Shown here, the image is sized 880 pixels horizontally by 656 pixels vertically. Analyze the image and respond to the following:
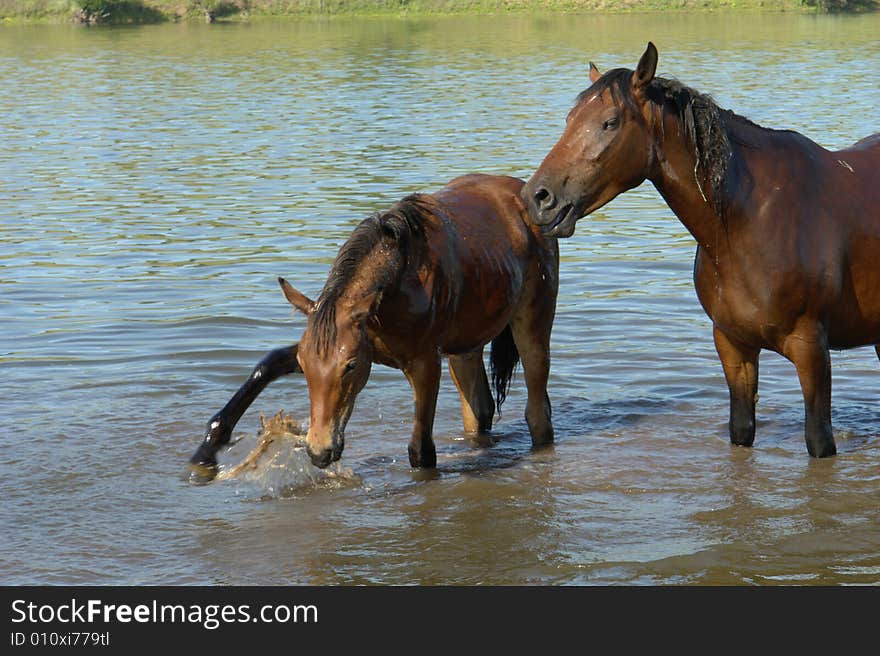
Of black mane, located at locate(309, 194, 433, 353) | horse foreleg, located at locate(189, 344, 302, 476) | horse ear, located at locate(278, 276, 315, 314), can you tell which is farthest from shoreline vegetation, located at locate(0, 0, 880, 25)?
horse ear, located at locate(278, 276, 315, 314)

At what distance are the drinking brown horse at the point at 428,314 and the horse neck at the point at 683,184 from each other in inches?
41.8

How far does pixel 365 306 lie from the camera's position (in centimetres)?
638

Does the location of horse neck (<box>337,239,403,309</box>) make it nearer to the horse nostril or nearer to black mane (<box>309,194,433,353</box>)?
black mane (<box>309,194,433,353</box>)

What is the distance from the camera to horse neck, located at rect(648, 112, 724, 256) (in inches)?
265

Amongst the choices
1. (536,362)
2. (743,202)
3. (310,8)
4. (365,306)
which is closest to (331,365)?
(365,306)

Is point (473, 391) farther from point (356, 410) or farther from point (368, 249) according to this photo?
point (368, 249)

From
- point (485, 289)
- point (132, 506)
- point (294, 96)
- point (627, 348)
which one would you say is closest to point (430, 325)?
point (485, 289)

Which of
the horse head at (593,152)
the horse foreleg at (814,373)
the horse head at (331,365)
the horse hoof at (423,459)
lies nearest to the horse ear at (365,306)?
the horse head at (331,365)

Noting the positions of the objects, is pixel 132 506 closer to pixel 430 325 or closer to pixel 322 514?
pixel 322 514

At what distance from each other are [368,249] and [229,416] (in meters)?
1.57

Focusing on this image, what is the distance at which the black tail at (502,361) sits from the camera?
8.11 metres

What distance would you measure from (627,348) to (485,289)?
3228mm

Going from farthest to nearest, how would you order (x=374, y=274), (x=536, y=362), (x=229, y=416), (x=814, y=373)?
(x=536, y=362) → (x=229, y=416) → (x=814, y=373) → (x=374, y=274)

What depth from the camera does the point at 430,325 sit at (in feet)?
22.7
